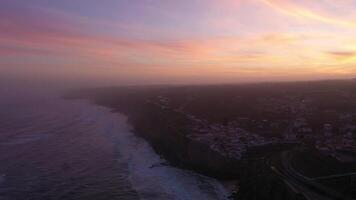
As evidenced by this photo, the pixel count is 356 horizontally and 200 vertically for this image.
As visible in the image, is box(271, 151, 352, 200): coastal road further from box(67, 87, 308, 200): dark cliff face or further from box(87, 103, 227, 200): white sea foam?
box(87, 103, 227, 200): white sea foam

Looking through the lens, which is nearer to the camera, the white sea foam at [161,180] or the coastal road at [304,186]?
the coastal road at [304,186]

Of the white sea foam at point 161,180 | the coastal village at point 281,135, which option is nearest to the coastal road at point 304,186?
the white sea foam at point 161,180

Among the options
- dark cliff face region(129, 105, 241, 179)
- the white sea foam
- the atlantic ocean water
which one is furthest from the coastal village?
the atlantic ocean water

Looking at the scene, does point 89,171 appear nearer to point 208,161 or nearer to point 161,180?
point 161,180

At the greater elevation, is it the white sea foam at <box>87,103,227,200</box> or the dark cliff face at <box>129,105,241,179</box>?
the dark cliff face at <box>129,105,241,179</box>

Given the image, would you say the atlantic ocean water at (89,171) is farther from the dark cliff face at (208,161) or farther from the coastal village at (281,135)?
the coastal village at (281,135)

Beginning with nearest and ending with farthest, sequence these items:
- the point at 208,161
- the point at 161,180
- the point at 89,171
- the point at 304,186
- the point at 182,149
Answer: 1. the point at 304,186
2. the point at 161,180
3. the point at 89,171
4. the point at 208,161
5. the point at 182,149

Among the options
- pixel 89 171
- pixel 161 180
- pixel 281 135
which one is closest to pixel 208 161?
pixel 161 180
